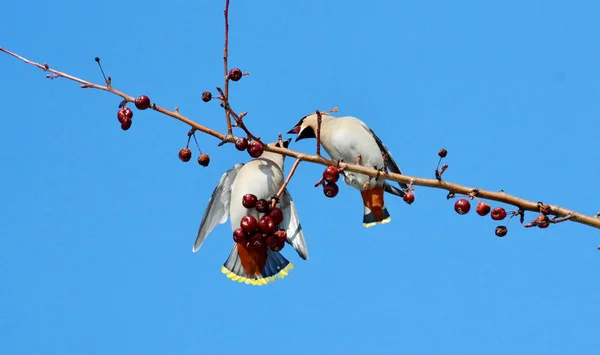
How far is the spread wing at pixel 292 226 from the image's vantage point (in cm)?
441

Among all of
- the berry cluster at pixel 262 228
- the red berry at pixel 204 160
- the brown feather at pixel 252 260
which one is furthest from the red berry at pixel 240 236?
the brown feather at pixel 252 260

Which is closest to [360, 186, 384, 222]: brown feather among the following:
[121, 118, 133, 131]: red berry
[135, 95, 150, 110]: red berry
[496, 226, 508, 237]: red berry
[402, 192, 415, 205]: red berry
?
[402, 192, 415, 205]: red berry

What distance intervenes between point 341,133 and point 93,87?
217 centimetres

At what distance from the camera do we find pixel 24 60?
302 cm

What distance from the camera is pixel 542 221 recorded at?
2928 mm

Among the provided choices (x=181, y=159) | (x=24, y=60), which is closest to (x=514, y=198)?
(x=181, y=159)

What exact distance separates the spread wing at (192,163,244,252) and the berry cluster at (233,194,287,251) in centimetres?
107

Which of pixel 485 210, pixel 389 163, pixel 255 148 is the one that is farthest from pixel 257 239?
pixel 389 163

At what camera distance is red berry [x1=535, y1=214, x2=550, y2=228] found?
292 cm

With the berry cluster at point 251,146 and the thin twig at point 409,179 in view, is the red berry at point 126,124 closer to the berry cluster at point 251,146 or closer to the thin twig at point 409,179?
the thin twig at point 409,179

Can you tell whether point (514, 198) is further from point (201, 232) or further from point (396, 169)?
point (396, 169)

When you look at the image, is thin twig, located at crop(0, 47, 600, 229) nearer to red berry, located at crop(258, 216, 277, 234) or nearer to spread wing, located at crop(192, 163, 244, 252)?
red berry, located at crop(258, 216, 277, 234)

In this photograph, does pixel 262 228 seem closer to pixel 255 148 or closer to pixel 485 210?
pixel 255 148

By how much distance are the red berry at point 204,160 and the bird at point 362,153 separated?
163cm
